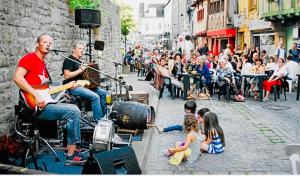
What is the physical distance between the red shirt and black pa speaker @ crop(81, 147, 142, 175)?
177cm

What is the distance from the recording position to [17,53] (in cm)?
746

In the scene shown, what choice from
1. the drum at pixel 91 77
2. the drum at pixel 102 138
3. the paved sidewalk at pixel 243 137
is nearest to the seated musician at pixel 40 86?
the drum at pixel 102 138

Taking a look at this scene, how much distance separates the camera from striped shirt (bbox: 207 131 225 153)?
24.1 feet

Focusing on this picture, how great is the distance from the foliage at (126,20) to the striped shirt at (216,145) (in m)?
29.9

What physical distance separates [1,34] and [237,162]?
13.3 ft

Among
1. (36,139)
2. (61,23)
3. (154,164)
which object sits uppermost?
(61,23)

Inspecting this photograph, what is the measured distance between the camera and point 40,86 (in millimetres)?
5980

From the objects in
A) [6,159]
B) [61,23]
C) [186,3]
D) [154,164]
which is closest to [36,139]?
[6,159]

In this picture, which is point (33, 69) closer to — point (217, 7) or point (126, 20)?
point (217, 7)

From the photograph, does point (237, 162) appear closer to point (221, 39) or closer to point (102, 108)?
point (102, 108)

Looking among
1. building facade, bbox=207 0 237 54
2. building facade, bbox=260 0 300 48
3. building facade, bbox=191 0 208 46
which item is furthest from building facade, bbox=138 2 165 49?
building facade, bbox=260 0 300 48

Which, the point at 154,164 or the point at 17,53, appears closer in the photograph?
the point at 154,164

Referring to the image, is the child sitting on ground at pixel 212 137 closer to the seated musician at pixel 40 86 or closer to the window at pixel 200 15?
the seated musician at pixel 40 86

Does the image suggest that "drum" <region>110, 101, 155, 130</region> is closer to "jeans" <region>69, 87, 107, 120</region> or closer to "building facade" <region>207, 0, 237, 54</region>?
"jeans" <region>69, 87, 107, 120</region>
